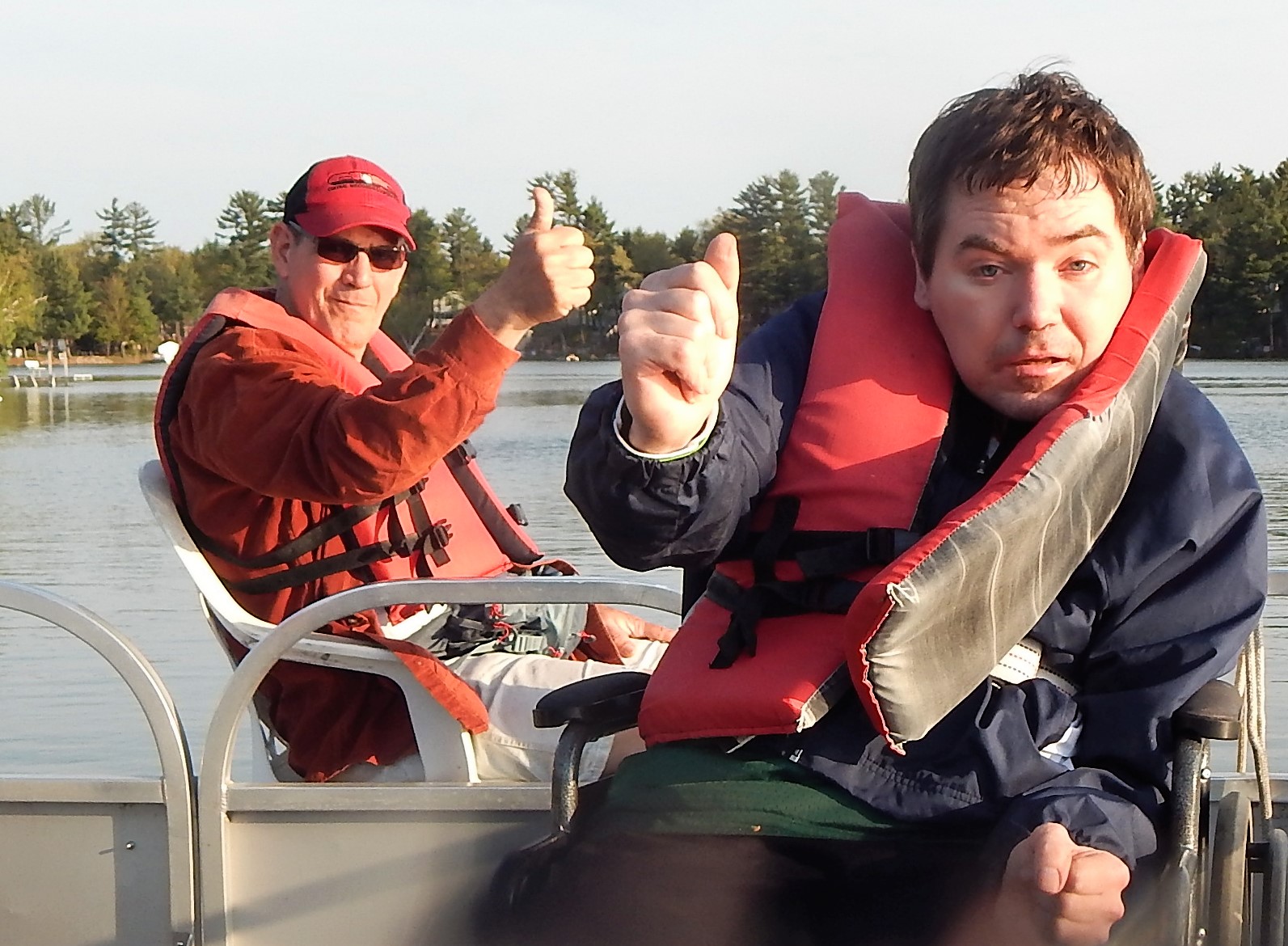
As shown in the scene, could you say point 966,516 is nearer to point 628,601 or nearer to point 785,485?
point 785,485

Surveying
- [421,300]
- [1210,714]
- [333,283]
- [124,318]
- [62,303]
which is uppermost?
[333,283]

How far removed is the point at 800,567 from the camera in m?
2.07

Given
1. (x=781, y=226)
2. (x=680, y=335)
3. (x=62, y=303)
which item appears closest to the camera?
(x=680, y=335)

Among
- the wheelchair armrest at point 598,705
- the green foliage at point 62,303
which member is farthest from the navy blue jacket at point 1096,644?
the green foliage at point 62,303

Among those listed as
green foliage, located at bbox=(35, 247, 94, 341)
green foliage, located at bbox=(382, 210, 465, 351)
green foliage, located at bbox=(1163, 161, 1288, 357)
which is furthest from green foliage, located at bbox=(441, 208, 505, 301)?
green foliage, located at bbox=(35, 247, 94, 341)

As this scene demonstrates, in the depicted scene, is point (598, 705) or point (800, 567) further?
point (598, 705)

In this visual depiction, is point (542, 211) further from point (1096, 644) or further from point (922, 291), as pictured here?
point (1096, 644)

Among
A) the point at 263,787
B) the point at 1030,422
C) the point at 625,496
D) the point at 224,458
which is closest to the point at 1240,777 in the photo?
the point at 1030,422

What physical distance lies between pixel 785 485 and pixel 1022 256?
1.38 ft

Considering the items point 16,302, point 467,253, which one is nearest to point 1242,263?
point 467,253

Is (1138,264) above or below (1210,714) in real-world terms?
above

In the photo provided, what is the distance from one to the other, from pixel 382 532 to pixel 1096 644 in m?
1.67

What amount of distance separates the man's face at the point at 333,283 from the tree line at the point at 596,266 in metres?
0.29

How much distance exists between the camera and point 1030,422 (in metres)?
2.13
